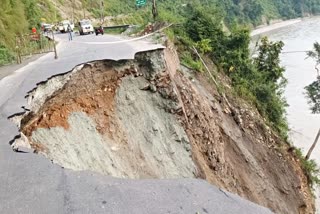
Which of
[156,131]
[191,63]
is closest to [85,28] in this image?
[191,63]

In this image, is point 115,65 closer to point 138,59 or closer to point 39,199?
point 138,59

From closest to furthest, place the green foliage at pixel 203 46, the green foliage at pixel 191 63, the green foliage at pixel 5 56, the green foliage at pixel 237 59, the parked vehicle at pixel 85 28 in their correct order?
the green foliage at pixel 191 63 < the green foliage at pixel 5 56 < the green foliage at pixel 203 46 < the green foliage at pixel 237 59 < the parked vehicle at pixel 85 28

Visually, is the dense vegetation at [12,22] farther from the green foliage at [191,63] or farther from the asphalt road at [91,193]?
the asphalt road at [91,193]

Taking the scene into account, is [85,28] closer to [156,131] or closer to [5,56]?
[5,56]

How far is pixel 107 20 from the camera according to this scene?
49.8 meters

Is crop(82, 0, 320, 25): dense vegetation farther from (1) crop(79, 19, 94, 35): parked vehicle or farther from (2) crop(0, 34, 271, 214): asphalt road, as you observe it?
(2) crop(0, 34, 271, 214): asphalt road

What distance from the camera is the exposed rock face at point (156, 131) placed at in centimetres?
938

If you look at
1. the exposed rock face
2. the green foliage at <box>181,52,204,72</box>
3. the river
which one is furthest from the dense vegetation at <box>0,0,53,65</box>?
Answer: the river

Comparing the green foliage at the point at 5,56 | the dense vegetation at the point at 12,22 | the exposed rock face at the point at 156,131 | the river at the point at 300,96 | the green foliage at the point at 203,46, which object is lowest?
the river at the point at 300,96

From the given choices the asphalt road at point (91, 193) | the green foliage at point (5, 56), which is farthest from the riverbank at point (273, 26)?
the asphalt road at point (91, 193)

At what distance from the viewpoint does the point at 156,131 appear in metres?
11.8

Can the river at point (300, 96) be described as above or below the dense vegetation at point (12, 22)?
below

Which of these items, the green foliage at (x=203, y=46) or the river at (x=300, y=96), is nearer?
the green foliage at (x=203, y=46)

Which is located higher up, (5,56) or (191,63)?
(5,56)
